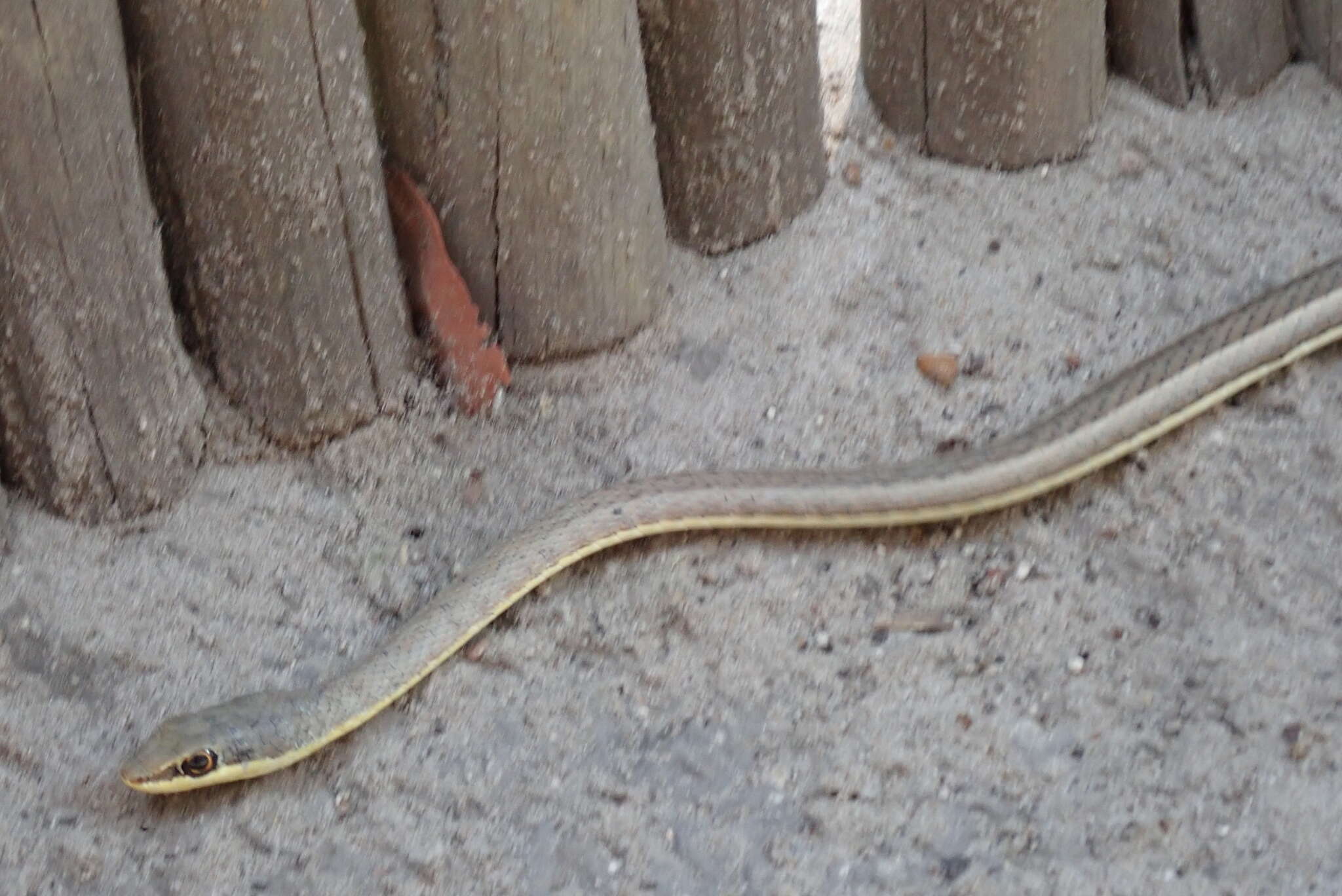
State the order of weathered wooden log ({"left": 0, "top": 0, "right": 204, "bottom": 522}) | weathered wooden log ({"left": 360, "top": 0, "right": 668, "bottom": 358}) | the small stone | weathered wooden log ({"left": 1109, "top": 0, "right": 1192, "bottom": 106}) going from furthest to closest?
weathered wooden log ({"left": 1109, "top": 0, "right": 1192, "bottom": 106})
the small stone
weathered wooden log ({"left": 360, "top": 0, "right": 668, "bottom": 358})
weathered wooden log ({"left": 0, "top": 0, "right": 204, "bottom": 522})

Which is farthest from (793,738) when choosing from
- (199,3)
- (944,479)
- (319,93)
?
(199,3)

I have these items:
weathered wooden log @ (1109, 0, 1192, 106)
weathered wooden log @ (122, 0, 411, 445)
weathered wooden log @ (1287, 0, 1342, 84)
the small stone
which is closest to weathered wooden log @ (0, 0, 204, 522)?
weathered wooden log @ (122, 0, 411, 445)

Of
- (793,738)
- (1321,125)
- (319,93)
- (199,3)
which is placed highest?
(199,3)

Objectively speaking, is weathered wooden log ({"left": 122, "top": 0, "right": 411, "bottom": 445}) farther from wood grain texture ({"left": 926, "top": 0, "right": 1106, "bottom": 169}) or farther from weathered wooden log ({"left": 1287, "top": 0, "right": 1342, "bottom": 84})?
weathered wooden log ({"left": 1287, "top": 0, "right": 1342, "bottom": 84})

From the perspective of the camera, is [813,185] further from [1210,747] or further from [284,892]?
[284,892]

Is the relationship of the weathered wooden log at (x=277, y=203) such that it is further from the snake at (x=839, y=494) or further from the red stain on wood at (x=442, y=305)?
the snake at (x=839, y=494)

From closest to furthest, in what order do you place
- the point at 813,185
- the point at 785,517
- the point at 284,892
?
1. the point at 284,892
2. the point at 785,517
3. the point at 813,185

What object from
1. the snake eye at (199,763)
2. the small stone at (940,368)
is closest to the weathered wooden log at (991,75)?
the small stone at (940,368)
